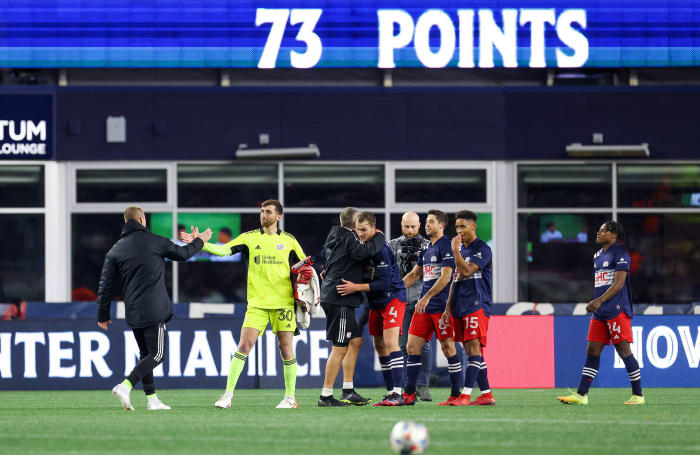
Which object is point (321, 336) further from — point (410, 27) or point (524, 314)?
point (410, 27)

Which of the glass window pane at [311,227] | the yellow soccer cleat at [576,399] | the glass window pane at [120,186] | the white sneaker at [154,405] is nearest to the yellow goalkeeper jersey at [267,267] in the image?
the white sneaker at [154,405]

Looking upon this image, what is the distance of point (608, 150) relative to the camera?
22.2m

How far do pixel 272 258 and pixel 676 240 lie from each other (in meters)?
11.7

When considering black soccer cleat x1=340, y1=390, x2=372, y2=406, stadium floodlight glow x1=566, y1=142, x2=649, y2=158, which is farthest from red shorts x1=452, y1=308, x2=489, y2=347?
stadium floodlight glow x1=566, y1=142, x2=649, y2=158

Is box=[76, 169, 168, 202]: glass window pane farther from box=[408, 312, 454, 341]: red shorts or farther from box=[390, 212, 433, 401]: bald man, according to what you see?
box=[408, 312, 454, 341]: red shorts

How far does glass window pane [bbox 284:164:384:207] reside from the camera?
22.5 meters

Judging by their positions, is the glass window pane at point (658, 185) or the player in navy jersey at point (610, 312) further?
the glass window pane at point (658, 185)

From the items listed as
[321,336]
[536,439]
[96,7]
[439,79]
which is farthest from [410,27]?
[536,439]

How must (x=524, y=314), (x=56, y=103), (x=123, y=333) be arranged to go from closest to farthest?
A: (x=123, y=333) < (x=524, y=314) < (x=56, y=103)

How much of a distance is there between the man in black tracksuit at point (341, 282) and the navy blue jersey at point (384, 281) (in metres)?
0.14

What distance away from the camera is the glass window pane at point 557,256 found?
22531mm

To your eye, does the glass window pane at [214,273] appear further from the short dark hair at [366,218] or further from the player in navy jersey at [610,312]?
the player in navy jersey at [610,312]

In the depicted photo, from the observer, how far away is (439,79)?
22.8 metres

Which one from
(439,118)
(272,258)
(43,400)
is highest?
Answer: (439,118)
